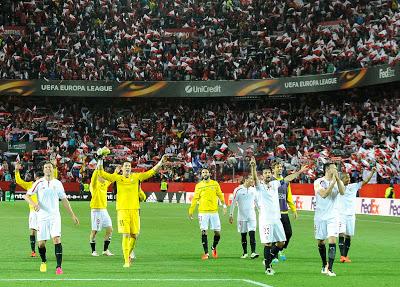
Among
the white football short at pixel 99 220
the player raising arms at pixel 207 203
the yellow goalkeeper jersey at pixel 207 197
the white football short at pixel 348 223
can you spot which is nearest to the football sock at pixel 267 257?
the white football short at pixel 348 223

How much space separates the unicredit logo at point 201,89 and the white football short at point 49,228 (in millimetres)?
46791

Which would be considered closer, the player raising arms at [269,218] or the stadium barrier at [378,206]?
the player raising arms at [269,218]

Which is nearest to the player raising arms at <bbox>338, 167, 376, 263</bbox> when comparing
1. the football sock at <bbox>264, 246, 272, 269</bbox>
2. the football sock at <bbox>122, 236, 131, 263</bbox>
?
the football sock at <bbox>264, 246, 272, 269</bbox>

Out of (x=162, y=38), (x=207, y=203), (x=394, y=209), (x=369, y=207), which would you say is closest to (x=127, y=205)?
(x=207, y=203)

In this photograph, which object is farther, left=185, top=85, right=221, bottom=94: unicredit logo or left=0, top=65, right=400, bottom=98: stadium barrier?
left=185, top=85, right=221, bottom=94: unicredit logo

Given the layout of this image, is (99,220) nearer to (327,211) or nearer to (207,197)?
(207,197)

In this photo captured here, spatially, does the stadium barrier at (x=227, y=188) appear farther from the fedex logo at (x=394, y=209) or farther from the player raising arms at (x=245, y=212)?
the player raising arms at (x=245, y=212)

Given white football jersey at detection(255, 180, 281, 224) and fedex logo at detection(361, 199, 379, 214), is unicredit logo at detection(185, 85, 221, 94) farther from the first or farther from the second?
white football jersey at detection(255, 180, 281, 224)

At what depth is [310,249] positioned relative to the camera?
24.5 metres

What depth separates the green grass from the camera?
54.0 feet

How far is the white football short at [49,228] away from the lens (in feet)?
56.1

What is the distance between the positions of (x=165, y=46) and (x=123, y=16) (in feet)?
15.5

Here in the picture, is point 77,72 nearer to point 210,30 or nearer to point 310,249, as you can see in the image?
point 210,30

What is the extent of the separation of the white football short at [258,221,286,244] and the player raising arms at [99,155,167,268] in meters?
2.92
